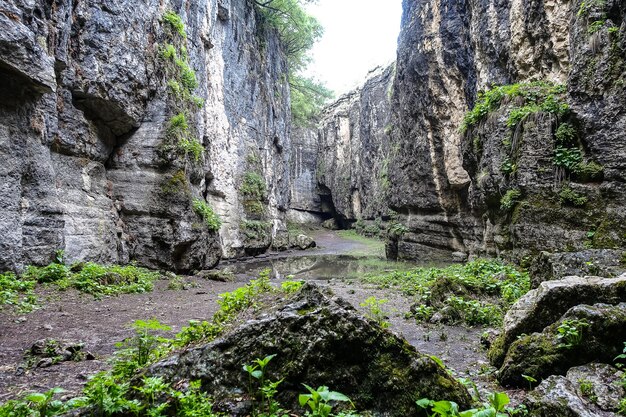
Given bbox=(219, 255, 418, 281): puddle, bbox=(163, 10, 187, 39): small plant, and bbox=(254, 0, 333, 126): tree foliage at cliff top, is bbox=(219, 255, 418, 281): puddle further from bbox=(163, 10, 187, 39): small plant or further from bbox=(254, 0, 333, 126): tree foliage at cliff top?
bbox=(254, 0, 333, 126): tree foliage at cliff top

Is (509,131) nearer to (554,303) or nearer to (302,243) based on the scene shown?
(554,303)

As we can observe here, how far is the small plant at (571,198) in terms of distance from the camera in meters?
8.40

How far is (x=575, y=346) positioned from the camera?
313 centimetres

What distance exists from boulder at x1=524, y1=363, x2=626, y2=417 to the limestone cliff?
601cm

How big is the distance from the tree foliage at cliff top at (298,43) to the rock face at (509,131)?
29.9 feet

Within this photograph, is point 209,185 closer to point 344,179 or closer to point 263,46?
point 263,46

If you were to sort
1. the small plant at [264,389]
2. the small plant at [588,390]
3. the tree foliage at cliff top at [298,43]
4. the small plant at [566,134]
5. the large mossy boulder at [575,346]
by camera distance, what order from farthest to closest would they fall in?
the tree foliage at cliff top at [298,43] → the small plant at [566,134] → the large mossy boulder at [575,346] → the small plant at [588,390] → the small plant at [264,389]

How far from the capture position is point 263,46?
26344 mm

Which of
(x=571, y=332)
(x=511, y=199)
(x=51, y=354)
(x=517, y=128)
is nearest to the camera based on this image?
(x=571, y=332)

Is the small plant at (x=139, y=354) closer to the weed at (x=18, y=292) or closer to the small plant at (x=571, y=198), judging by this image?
the weed at (x=18, y=292)

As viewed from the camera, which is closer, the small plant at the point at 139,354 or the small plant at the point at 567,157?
the small plant at the point at 139,354

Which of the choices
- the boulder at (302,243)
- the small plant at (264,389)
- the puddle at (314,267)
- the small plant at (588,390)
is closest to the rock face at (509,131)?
the puddle at (314,267)

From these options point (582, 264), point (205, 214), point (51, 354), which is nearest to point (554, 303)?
point (582, 264)

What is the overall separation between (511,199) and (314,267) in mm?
11051
